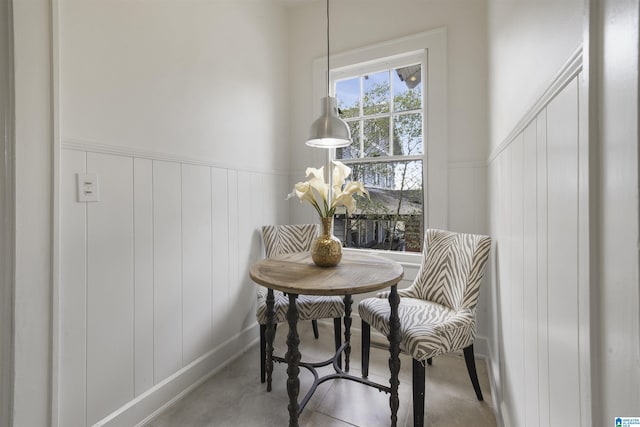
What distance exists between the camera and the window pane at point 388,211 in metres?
2.36

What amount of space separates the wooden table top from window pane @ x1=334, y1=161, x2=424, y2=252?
82 cm

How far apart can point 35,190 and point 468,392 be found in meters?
2.45

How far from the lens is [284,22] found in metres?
2.71

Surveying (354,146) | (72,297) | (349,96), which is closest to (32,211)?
(72,297)

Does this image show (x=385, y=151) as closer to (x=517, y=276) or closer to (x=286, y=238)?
(x=286, y=238)

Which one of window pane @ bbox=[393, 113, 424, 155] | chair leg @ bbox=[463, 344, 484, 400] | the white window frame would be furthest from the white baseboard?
window pane @ bbox=[393, 113, 424, 155]

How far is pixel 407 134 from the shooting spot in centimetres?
238

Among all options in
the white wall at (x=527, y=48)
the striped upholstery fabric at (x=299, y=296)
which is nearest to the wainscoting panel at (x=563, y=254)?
the white wall at (x=527, y=48)

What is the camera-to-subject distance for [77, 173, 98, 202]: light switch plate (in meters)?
1.22

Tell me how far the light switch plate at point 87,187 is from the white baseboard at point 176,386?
42.0 inches

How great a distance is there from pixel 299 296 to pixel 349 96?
191 centimetres

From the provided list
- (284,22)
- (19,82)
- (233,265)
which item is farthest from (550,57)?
(284,22)

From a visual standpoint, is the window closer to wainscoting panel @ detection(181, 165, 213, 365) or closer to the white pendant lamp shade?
the white pendant lamp shade
